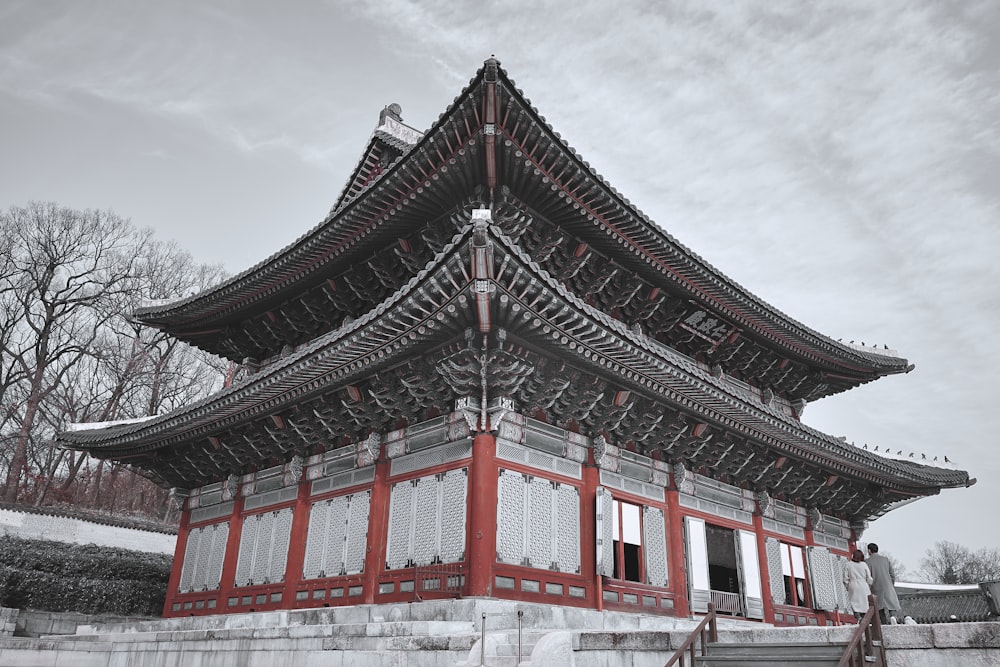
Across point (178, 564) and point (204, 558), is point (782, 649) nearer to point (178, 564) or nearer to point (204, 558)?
point (204, 558)

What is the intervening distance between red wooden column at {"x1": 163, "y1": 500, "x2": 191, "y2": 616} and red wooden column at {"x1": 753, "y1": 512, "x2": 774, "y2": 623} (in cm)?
1428

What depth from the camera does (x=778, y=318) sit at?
1845cm

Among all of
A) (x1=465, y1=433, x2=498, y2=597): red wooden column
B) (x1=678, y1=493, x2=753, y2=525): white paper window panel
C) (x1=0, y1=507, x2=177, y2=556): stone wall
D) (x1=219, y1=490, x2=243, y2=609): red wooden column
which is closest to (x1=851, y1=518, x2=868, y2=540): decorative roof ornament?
(x1=678, y1=493, x2=753, y2=525): white paper window panel

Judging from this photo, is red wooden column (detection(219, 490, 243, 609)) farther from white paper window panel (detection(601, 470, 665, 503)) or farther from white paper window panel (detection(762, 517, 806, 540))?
white paper window panel (detection(762, 517, 806, 540))

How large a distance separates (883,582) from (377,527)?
886cm

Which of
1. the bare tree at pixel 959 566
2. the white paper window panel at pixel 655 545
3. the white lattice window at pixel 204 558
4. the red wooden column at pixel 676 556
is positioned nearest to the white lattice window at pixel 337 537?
the white lattice window at pixel 204 558

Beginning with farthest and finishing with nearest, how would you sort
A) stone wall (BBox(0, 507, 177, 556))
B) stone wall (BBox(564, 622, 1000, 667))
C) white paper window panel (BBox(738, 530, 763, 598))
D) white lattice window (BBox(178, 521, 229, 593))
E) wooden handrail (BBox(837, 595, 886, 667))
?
stone wall (BBox(0, 507, 177, 556)) < white lattice window (BBox(178, 521, 229, 593)) < white paper window panel (BBox(738, 530, 763, 598)) < wooden handrail (BBox(837, 595, 886, 667)) < stone wall (BBox(564, 622, 1000, 667))

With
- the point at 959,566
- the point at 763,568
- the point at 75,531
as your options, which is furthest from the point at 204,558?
the point at 959,566

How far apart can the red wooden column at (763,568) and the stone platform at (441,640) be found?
A: 46.6 inches

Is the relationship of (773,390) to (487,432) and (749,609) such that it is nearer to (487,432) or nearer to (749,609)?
(749,609)

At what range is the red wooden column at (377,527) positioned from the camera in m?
12.9

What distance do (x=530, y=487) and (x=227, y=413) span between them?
263 inches

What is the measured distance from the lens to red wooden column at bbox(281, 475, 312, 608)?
14461 mm

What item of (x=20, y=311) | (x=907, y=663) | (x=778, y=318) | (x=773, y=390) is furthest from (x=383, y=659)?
(x=20, y=311)
